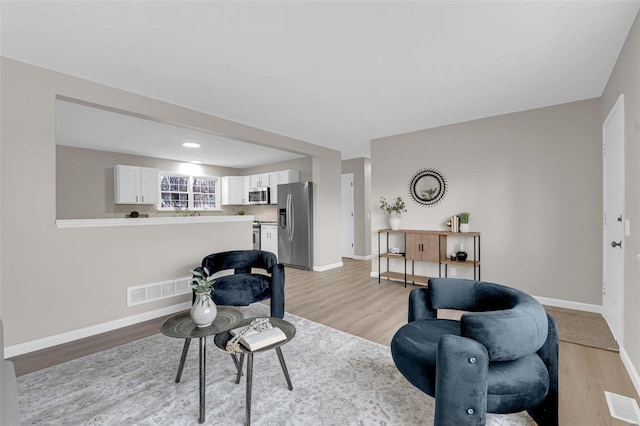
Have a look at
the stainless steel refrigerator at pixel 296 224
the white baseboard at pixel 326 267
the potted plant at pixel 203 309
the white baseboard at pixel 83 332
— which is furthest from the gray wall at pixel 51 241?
the white baseboard at pixel 326 267

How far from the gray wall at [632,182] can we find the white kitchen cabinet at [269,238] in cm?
551

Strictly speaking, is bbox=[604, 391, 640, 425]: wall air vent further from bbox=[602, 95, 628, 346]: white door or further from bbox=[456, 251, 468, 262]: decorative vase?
bbox=[456, 251, 468, 262]: decorative vase

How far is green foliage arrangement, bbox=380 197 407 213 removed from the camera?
501 cm

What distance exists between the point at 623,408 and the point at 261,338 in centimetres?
231

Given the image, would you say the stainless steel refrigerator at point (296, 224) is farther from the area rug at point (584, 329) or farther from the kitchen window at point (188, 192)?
the area rug at point (584, 329)

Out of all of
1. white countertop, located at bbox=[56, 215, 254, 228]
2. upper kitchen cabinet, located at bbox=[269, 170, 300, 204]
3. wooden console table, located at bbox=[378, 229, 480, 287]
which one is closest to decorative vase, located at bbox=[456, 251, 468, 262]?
wooden console table, located at bbox=[378, 229, 480, 287]

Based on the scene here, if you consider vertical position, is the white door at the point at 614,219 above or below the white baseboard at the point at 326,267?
above

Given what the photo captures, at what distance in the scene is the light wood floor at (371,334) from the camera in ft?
6.32

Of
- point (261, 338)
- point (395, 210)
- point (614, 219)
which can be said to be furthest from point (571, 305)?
point (261, 338)

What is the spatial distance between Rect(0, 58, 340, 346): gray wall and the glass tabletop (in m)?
1.58

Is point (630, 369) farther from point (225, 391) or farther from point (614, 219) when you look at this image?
point (225, 391)

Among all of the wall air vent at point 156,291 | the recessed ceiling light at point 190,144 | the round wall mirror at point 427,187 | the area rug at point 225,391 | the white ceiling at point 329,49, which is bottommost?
the area rug at point 225,391

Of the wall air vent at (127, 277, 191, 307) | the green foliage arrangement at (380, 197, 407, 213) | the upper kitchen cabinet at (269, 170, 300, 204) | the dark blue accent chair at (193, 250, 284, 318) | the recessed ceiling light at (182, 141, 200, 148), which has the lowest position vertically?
the wall air vent at (127, 277, 191, 307)

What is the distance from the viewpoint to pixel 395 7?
1.88 metres
